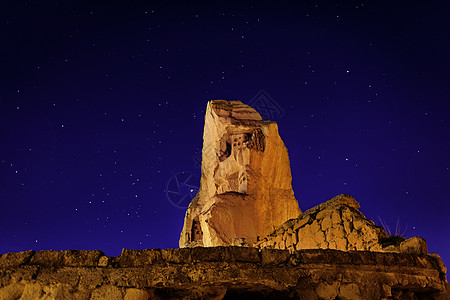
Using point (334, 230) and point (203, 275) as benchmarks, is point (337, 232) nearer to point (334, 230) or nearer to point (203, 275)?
point (334, 230)

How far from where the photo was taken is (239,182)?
48.9 ft

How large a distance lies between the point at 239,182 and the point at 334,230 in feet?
24.8

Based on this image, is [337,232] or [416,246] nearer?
[416,246]

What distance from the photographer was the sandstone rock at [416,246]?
534 centimetres

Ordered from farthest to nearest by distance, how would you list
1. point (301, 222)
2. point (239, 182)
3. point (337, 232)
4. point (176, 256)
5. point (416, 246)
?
1. point (239, 182)
2. point (301, 222)
3. point (337, 232)
4. point (416, 246)
5. point (176, 256)

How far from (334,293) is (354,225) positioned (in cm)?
307

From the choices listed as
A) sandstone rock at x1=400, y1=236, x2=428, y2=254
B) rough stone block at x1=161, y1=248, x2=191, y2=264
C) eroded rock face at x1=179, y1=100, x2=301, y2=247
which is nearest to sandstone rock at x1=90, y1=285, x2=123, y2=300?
rough stone block at x1=161, y1=248, x2=191, y2=264

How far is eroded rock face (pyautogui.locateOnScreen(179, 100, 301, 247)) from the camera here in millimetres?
13445

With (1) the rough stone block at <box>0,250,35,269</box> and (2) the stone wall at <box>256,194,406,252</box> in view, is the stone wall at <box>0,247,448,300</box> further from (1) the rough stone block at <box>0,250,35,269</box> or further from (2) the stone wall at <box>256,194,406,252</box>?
(2) the stone wall at <box>256,194,406,252</box>

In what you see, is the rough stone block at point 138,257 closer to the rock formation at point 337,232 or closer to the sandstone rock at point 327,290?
the sandstone rock at point 327,290

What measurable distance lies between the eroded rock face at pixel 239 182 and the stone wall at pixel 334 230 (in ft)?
12.9

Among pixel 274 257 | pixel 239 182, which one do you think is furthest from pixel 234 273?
pixel 239 182

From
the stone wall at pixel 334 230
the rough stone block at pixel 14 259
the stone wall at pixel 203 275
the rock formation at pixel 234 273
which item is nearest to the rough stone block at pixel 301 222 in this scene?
the stone wall at pixel 334 230

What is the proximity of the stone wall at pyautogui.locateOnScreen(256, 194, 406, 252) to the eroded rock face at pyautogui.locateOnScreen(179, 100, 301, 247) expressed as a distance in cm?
394
